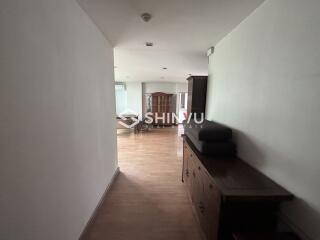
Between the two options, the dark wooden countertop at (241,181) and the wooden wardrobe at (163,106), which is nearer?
the dark wooden countertop at (241,181)

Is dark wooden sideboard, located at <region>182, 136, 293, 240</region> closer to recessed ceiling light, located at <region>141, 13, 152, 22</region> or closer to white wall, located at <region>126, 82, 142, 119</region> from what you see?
recessed ceiling light, located at <region>141, 13, 152, 22</region>

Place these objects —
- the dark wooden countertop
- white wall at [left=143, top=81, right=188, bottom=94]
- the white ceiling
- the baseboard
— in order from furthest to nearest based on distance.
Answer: white wall at [left=143, top=81, right=188, bottom=94], the baseboard, the white ceiling, the dark wooden countertop

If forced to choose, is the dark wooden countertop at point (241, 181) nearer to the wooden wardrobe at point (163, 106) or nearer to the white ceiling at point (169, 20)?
the white ceiling at point (169, 20)

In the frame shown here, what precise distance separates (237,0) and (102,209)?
2808 millimetres

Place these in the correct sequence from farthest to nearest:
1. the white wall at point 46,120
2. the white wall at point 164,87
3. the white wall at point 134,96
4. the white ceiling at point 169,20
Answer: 1. the white wall at point 164,87
2. the white wall at point 134,96
3. the white ceiling at point 169,20
4. the white wall at point 46,120

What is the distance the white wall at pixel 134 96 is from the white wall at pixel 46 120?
→ 21.3 feet

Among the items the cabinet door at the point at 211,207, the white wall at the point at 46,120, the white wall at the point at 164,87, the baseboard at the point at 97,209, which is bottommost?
the baseboard at the point at 97,209

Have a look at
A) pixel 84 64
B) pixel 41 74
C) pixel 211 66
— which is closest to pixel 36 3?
pixel 41 74

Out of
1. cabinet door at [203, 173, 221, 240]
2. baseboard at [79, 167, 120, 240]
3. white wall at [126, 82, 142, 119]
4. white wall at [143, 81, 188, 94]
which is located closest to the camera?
cabinet door at [203, 173, 221, 240]

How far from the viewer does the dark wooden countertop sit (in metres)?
1.13

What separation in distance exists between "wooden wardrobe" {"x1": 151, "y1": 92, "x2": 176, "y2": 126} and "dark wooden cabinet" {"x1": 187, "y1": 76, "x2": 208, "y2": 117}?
5388 millimetres

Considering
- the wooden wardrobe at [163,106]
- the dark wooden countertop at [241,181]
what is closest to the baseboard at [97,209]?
the dark wooden countertop at [241,181]

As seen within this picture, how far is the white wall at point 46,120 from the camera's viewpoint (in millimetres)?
809

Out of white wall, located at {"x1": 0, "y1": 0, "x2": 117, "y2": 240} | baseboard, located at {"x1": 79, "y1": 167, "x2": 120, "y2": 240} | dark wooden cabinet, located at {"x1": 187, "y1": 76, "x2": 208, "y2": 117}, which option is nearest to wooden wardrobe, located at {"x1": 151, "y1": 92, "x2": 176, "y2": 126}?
dark wooden cabinet, located at {"x1": 187, "y1": 76, "x2": 208, "y2": 117}
